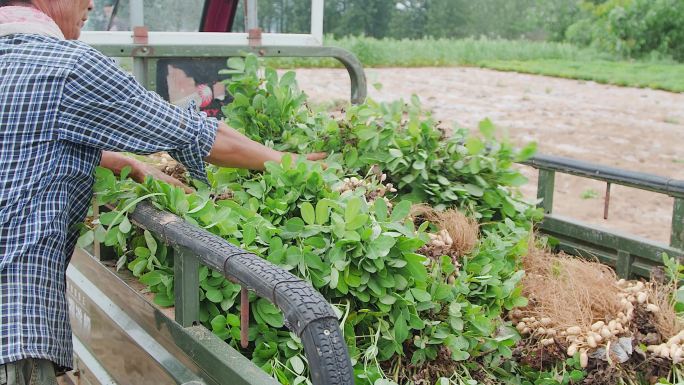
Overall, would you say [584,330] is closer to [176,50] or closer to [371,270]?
[371,270]

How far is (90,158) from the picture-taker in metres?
1.96

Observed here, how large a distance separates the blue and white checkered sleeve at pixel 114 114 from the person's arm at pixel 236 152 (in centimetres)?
12

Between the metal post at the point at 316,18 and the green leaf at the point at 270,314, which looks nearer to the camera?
the green leaf at the point at 270,314

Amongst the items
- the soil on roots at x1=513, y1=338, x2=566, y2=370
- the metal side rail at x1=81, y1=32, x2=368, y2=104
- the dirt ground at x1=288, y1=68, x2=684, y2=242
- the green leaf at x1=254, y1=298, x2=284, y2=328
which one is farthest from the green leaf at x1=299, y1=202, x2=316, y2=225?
the dirt ground at x1=288, y1=68, x2=684, y2=242

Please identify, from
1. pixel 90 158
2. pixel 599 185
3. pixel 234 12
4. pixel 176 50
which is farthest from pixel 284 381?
pixel 599 185

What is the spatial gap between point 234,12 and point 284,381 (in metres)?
3.13

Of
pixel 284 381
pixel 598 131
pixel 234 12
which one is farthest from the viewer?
pixel 598 131

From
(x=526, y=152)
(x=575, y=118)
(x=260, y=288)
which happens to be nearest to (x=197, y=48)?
(x=526, y=152)

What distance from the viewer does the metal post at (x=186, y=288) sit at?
1.71 m

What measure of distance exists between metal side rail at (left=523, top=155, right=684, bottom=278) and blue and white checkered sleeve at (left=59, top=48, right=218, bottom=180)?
4.42 feet

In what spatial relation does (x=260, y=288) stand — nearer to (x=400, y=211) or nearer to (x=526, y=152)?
(x=400, y=211)

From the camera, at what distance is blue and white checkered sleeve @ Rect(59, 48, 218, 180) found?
1812 mm

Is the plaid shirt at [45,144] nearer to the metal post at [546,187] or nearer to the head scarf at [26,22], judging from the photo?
the head scarf at [26,22]

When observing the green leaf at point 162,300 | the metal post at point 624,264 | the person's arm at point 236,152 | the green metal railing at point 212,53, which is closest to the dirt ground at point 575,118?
the green metal railing at point 212,53
